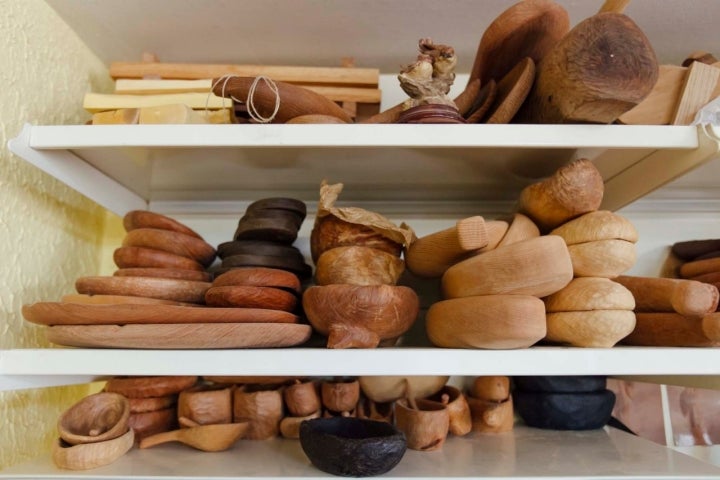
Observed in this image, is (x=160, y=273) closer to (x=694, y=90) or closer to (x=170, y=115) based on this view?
(x=170, y=115)

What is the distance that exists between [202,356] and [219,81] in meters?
0.31

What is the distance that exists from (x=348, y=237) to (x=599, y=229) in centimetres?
26

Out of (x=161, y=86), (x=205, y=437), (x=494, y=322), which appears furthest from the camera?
(x=161, y=86)

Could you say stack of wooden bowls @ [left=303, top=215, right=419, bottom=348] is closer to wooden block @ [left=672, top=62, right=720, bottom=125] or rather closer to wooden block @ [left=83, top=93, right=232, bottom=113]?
wooden block @ [left=83, top=93, right=232, bottom=113]

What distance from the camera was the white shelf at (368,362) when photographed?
17.6 inches

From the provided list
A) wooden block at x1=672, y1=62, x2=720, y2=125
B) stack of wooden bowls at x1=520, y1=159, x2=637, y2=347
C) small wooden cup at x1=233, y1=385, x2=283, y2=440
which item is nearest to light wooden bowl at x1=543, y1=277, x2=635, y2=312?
stack of wooden bowls at x1=520, y1=159, x2=637, y2=347

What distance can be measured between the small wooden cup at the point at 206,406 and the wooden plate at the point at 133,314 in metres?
0.14

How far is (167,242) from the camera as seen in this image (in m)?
0.59

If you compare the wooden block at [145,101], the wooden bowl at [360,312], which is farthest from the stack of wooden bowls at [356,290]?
the wooden block at [145,101]

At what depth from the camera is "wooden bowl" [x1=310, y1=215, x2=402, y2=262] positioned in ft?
1.85

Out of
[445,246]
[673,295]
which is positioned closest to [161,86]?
[445,246]

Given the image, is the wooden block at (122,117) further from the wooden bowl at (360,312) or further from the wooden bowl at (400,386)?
the wooden bowl at (400,386)

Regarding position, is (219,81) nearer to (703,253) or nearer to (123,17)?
(123,17)

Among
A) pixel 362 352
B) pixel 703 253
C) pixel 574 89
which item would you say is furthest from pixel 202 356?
pixel 703 253
